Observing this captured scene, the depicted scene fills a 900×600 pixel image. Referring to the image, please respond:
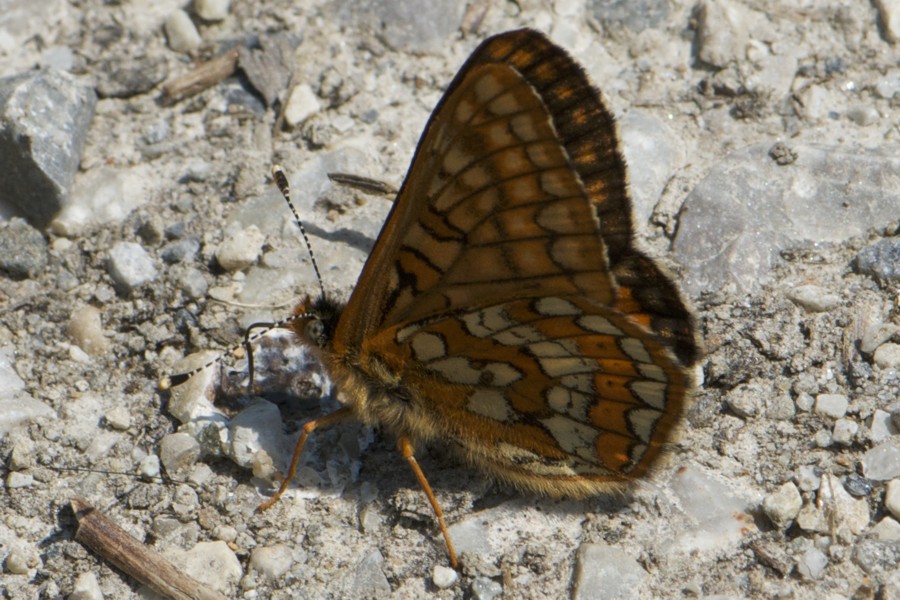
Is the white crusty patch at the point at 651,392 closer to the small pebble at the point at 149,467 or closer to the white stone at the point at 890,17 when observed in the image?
the small pebble at the point at 149,467

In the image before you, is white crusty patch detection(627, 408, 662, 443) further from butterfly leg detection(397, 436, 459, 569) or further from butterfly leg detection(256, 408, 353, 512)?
butterfly leg detection(256, 408, 353, 512)

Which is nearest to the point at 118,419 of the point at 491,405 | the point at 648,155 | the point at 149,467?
the point at 149,467

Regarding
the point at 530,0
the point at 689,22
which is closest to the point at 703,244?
the point at 689,22

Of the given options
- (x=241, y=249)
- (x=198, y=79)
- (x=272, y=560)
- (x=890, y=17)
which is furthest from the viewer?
(x=198, y=79)

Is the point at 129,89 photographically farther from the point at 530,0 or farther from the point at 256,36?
the point at 530,0

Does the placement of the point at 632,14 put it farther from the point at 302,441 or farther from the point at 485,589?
the point at 485,589

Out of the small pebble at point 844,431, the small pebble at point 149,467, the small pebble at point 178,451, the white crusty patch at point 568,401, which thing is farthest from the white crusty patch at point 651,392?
the small pebble at point 149,467
